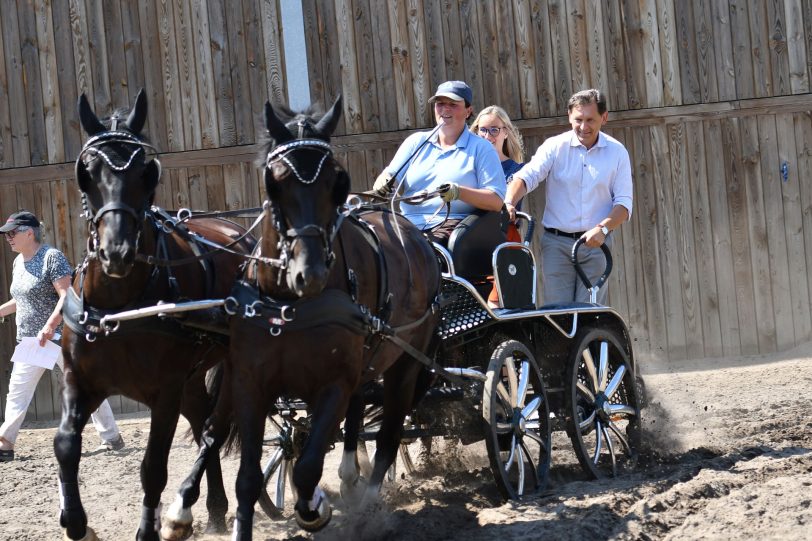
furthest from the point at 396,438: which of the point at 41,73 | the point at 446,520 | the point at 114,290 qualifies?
the point at 41,73

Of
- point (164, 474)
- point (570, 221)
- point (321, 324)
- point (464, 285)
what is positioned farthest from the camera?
point (570, 221)

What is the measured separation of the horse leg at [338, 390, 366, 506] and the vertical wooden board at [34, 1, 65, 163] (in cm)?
543

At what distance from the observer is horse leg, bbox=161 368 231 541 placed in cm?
496

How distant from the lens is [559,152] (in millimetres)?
6883

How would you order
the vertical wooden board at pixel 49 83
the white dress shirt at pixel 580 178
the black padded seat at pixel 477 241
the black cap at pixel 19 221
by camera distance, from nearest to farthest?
the black padded seat at pixel 477 241
the white dress shirt at pixel 580 178
the black cap at pixel 19 221
the vertical wooden board at pixel 49 83

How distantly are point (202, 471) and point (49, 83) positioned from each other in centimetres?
585

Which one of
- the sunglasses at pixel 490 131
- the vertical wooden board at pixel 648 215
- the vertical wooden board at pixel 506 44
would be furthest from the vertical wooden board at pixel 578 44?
the sunglasses at pixel 490 131

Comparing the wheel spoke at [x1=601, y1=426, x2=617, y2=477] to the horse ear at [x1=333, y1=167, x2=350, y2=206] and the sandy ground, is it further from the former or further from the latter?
the horse ear at [x1=333, y1=167, x2=350, y2=206]

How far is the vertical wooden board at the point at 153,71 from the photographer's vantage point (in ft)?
32.5

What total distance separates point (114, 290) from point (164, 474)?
86cm

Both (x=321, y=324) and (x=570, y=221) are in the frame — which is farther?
(x=570, y=221)

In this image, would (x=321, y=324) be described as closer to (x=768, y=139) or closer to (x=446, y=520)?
(x=446, y=520)

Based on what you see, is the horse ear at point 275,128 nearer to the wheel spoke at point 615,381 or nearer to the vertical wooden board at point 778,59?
the wheel spoke at point 615,381

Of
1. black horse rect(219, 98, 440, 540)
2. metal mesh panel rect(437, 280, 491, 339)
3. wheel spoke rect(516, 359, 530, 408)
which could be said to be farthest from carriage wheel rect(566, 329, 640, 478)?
black horse rect(219, 98, 440, 540)
